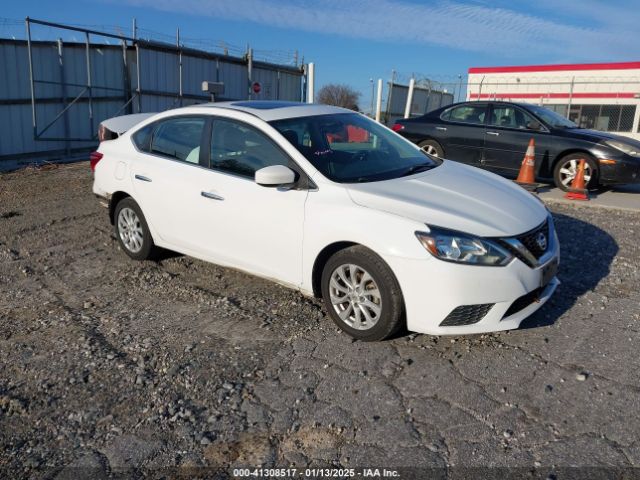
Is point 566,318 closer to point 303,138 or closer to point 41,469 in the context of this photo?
point 303,138

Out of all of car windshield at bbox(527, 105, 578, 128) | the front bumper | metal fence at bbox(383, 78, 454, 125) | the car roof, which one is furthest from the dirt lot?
metal fence at bbox(383, 78, 454, 125)

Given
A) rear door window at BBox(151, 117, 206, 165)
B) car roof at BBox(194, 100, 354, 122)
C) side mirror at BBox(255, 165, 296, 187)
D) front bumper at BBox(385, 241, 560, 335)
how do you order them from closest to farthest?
1. front bumper at BBox(385, 241, 560, 335)
2. side mirror at BBox(255, 165, 296, 187)
3. car roof at BBox(194, 100, 354, 122)
4. rear door window at BBox(151, 117, 206, 165)

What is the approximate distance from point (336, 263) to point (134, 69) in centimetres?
1235

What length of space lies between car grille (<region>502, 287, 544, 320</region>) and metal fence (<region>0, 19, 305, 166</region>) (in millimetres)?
11115

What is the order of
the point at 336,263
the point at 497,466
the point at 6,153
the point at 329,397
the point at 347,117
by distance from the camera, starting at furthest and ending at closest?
the point at 6,153 → the point at 347,117 → the point at 336,263 → the point at 329,397 → the point at 497,466

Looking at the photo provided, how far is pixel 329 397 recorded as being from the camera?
10.9ft

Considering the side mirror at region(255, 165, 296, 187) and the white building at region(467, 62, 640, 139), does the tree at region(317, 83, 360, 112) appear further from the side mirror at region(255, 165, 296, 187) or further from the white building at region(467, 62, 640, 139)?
the side mirror at region(255, 165, 296, 187)

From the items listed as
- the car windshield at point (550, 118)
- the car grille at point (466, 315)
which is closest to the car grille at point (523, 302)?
the car grille at point (466, 315)

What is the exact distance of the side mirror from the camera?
13.3 feet

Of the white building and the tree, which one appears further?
the tree

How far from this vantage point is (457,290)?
3.51 metres

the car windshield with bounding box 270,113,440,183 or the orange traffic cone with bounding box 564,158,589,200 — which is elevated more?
the car windshield with bounding box 270,113,440,183

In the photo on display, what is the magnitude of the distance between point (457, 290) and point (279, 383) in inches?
49.7

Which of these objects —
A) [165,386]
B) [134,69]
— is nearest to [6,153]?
[134,69]
